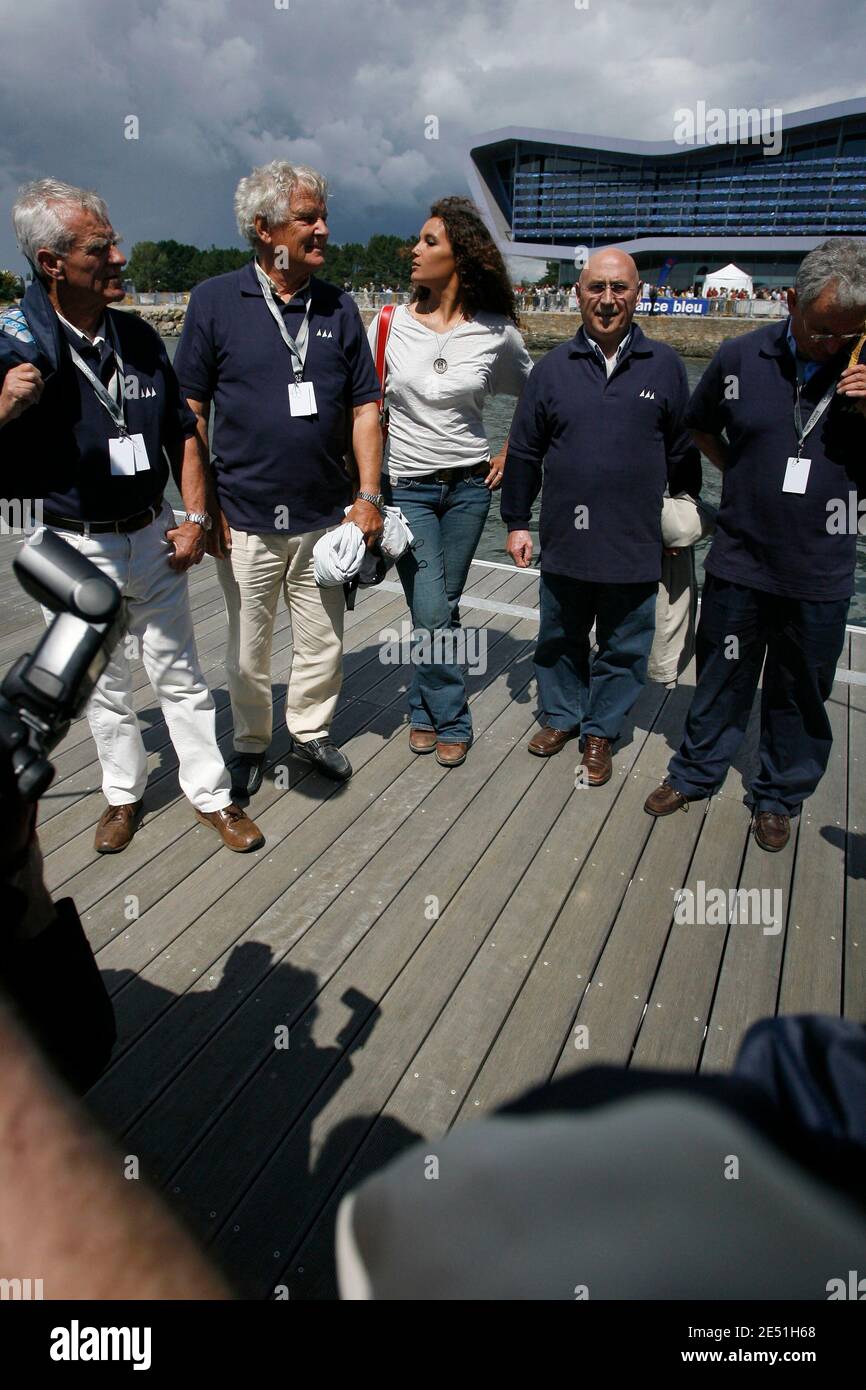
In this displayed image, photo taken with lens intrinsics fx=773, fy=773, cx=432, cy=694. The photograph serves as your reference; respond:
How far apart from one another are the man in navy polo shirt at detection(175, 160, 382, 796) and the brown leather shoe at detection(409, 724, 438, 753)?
391 millimetres

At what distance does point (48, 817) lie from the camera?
109 inches

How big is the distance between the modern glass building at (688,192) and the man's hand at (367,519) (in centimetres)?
6349

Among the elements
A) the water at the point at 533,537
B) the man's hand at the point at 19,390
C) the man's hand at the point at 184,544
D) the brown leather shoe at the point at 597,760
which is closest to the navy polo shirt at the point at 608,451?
the water at the point at 533,537

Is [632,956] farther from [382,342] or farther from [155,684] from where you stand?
[382,342]

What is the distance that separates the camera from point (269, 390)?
8.44ft

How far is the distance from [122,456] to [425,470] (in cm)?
117

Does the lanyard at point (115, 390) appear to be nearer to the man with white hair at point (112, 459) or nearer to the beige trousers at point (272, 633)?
the man with white hair at point (112, 459)

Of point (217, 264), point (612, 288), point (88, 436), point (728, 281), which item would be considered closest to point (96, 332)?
point (88, 436)
